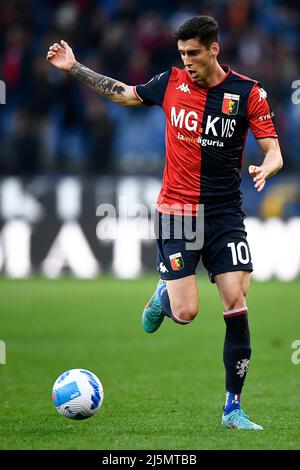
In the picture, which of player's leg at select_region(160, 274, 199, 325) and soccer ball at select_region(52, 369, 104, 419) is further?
player's leg at select_region(160, 274, 199, 325)

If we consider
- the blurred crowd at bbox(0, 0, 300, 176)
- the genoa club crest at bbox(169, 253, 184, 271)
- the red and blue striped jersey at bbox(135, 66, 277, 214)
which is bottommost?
the genoa club crest at bbox(169, 253, 184, 271)

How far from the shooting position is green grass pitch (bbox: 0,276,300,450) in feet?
18.8

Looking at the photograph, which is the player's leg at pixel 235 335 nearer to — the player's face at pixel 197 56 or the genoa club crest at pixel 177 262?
the genoa club crest at pixel 177 262

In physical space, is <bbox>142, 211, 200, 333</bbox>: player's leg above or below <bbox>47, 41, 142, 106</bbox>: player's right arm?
below

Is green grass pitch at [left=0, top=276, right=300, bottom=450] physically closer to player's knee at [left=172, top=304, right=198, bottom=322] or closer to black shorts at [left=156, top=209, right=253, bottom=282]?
player's knee at [left=172, top=304, right=198, bottom=322]

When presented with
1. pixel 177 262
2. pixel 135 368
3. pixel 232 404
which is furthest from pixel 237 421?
pixel 135 368

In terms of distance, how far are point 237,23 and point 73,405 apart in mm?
14902

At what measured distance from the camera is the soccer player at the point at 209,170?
6.25 meters

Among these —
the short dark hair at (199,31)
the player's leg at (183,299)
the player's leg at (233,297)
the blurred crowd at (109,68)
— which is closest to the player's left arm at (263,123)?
the short dark hair at (199,31)

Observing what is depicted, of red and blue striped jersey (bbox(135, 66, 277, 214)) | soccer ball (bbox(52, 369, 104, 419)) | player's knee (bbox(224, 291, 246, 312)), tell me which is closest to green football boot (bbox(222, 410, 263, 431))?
player's knee (bbox(224, 291, 246, 312))

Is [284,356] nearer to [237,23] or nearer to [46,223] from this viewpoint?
[46,223]

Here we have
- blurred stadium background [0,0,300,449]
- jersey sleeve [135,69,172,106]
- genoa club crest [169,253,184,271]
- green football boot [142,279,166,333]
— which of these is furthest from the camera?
blurred stadium background [0,0,300,449]

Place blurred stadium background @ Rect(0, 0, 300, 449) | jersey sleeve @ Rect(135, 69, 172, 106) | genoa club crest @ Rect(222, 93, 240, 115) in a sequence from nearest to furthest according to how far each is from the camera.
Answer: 1. genoa club crest @ Rect(222, 93, 240, 115)
2. jersey sleeve @ Rect(135, 69, 172, 106)
3. blurred stadium background @ Rect(0, 0, 300, 449)

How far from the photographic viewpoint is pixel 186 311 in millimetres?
6473
